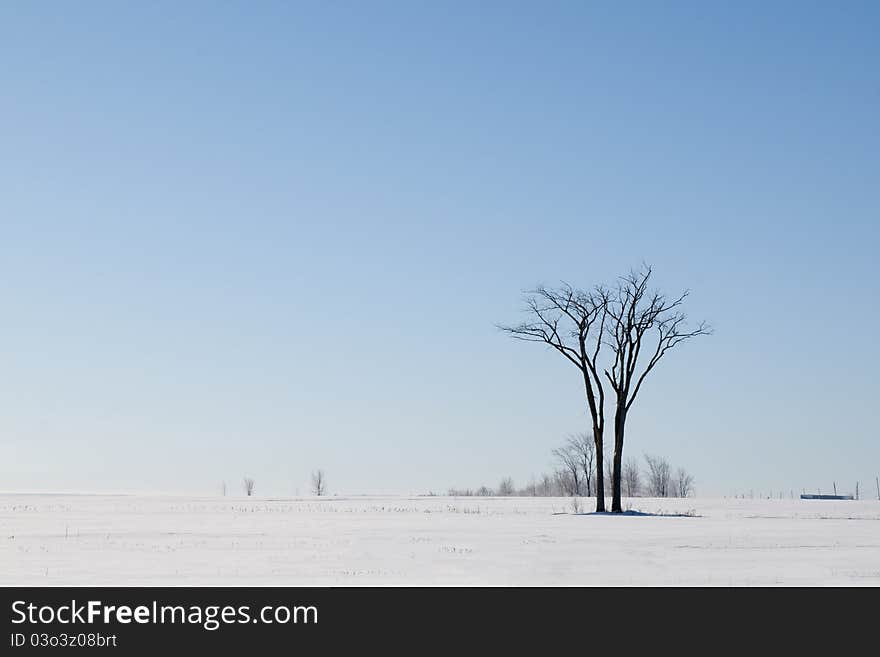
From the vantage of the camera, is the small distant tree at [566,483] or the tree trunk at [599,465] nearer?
the tree trunk at [599,465]

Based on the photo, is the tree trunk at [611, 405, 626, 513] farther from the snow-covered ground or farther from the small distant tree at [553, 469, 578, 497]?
the small distant tree at [553, 469, 578, 497]

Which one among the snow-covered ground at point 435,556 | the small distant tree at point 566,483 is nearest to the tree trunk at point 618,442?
Answer: the snow-covered ground at point 435,556

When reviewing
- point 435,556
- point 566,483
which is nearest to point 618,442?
point 435,556

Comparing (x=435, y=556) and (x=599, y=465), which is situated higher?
(x=599, y=465)

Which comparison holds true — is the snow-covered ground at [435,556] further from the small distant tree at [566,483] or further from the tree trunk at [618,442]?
the small distant tree at [566,483]

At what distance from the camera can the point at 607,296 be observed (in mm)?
52969
